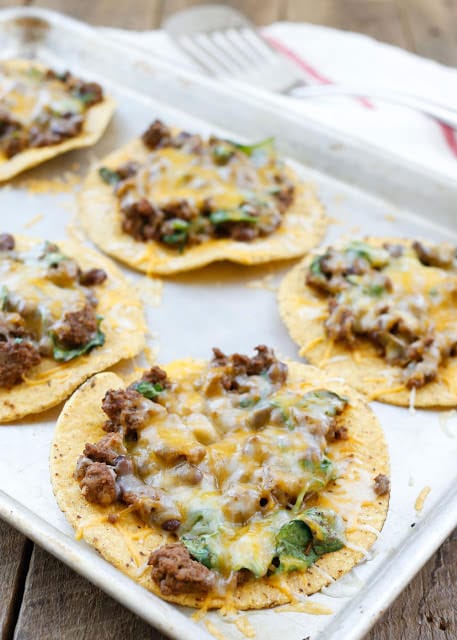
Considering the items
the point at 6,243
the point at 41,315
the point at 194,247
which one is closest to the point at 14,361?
the point at 41,315

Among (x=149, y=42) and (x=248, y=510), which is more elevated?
(x=248, y=510)

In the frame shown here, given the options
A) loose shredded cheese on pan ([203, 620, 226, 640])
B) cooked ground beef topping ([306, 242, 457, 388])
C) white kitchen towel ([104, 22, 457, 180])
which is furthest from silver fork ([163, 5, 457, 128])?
loose shredded cheese on pan ([203, 620, 226, 640])

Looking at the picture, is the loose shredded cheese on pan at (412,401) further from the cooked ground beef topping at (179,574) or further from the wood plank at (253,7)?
the wood plank at (253,7)

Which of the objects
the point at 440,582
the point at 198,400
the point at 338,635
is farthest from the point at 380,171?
the point at 338,635

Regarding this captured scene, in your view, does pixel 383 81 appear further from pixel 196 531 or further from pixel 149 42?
pixel 196 531

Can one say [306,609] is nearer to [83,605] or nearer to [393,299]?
[83,605]
